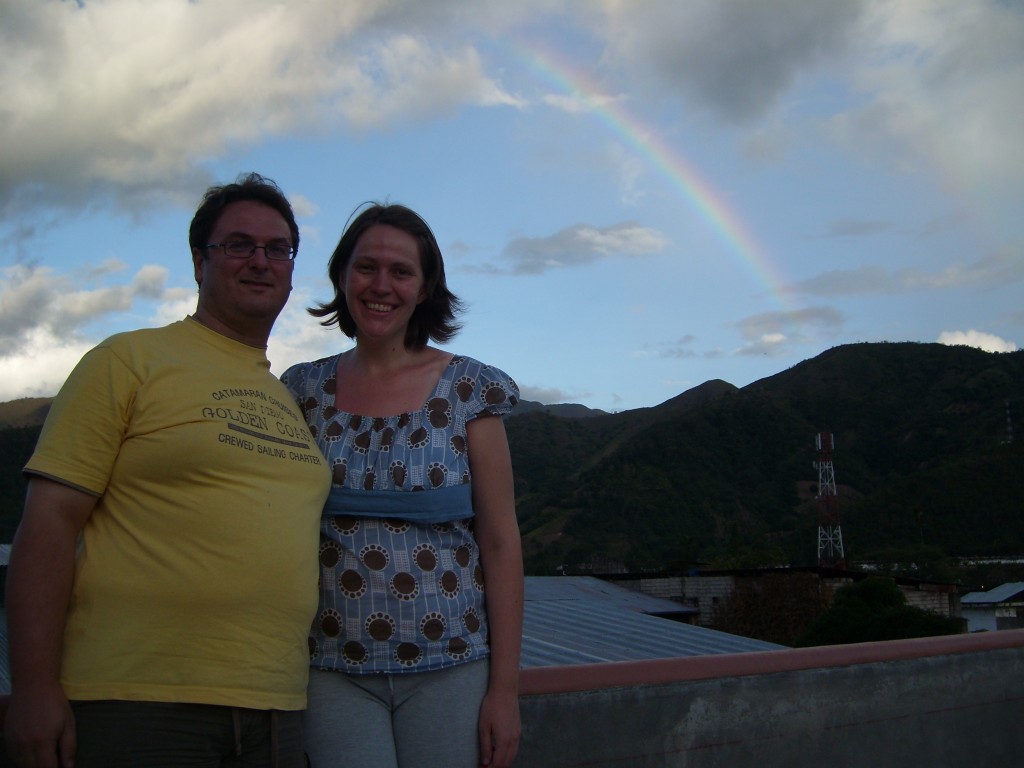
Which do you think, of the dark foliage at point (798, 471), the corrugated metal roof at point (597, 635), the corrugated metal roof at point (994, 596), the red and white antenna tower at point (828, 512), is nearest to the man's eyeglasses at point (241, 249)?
the corrugated metal roof at point (597, 635)

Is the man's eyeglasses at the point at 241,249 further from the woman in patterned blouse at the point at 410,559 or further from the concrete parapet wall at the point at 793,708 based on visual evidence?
the concrete parapet wall at the point at 793,708

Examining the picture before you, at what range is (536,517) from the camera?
5922cm

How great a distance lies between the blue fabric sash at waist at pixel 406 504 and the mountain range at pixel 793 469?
35208 millimetres

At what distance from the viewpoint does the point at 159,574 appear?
1855 mm

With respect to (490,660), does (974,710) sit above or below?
below

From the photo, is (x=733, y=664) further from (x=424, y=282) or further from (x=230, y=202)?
(x=230, y=202)

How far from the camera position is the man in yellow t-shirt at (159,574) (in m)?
1.77

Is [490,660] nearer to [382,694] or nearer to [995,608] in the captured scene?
[382,694]

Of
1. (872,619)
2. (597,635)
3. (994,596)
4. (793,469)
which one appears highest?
(793,469)

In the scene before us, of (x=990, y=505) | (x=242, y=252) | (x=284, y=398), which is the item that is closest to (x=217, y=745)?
(x=284, y=398)

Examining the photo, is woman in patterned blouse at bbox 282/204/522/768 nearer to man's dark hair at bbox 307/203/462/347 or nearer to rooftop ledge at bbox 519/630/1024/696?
man's dark hair at bbox 307/203/462/347

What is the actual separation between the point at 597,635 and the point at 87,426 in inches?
504

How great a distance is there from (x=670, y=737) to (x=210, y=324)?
1.96m

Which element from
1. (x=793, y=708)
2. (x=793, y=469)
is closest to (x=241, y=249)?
(x=793, y=708)
